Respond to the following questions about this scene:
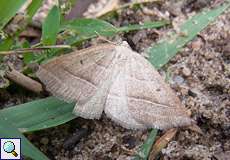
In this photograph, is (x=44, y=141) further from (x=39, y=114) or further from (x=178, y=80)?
(x=178, y=80)

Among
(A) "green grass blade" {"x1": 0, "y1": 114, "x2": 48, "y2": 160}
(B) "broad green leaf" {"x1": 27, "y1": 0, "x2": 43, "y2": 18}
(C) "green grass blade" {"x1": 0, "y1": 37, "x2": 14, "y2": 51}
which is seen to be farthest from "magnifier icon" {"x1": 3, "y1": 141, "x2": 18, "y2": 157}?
(B) "broad green leaf" {"x1": 27, "y1": 0, "x2": 43, "y2": 18}

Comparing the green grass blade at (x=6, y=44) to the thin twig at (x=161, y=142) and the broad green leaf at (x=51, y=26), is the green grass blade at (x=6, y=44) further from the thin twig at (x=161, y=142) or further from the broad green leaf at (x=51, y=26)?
the thin twig at (x=161, y=142)

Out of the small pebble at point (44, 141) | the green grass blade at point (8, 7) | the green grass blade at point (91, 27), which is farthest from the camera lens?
the green grass blade at point (91, 27)

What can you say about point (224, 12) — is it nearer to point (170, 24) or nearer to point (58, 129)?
point (170, 24)

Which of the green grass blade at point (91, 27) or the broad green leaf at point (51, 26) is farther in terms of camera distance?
the green grass blade at point (91, 27)

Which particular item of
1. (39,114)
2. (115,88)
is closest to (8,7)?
(39,114)

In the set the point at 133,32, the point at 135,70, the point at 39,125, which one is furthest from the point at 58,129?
the point at 133,32

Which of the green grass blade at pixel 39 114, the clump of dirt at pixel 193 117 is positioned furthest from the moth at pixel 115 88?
the clump of dirt at pixel 193 117
